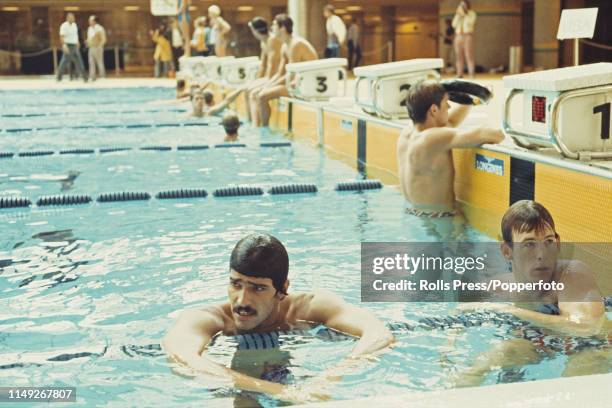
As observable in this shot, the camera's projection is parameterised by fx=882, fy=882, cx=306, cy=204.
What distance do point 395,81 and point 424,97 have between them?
89.2 inches

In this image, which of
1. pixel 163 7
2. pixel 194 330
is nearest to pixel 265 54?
pixel 163 7

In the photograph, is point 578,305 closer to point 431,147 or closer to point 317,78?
point 431,147

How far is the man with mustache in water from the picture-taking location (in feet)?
9.90

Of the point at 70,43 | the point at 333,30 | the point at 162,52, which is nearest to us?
the point at 333,30

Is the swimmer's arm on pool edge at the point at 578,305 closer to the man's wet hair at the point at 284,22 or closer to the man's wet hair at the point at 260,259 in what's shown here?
the man's wet hair at the point at 260,259

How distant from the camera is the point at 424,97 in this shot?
19.5 feet

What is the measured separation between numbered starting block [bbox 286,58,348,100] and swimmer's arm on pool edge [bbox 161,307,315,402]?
8.09 meters

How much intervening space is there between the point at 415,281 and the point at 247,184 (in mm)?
3551

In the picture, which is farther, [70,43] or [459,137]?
[70,43]

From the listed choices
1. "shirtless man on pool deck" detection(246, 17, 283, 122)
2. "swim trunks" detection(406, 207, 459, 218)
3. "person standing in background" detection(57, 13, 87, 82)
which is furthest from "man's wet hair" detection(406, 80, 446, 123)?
"person standing in background" detection(57, 13, 87, 82)

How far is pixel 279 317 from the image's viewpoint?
3.44m

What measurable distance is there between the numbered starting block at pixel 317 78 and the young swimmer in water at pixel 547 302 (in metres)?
7.94
